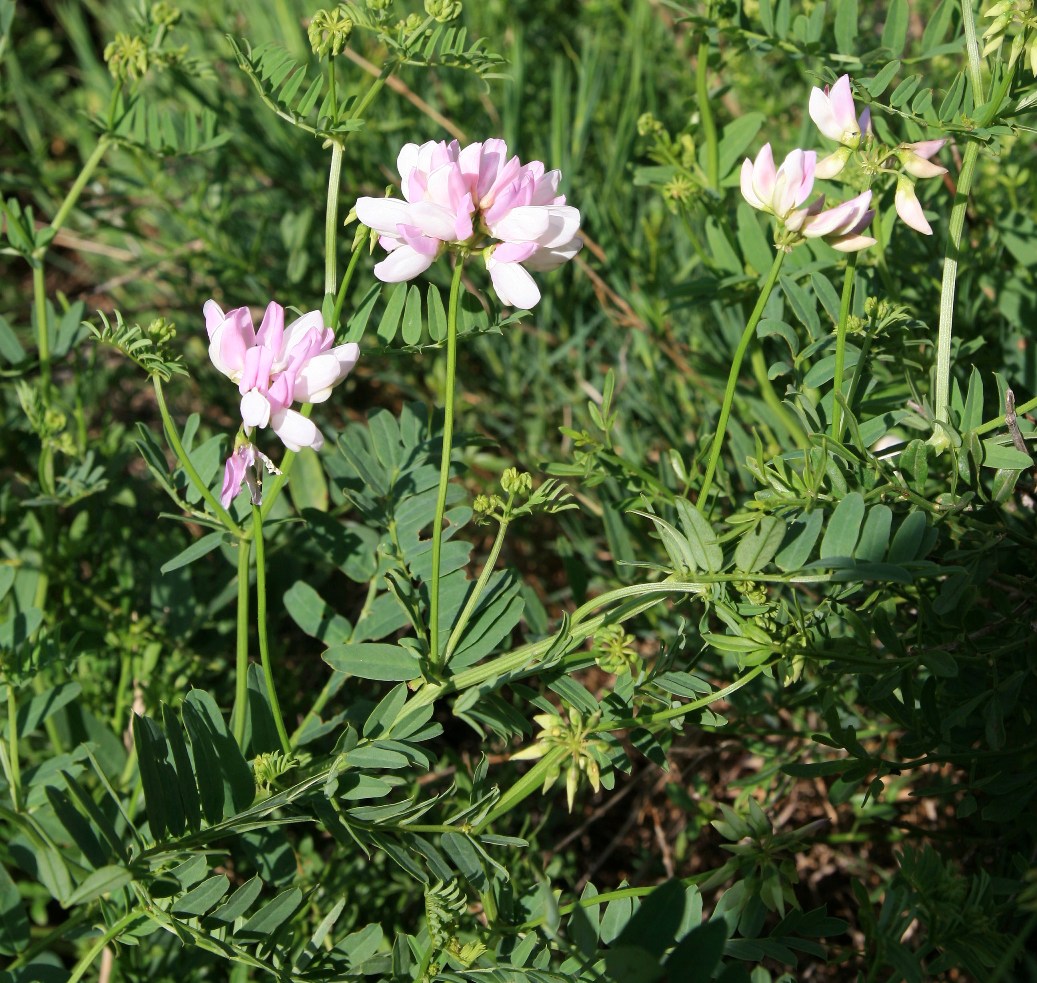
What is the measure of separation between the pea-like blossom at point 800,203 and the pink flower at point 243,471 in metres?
0.57

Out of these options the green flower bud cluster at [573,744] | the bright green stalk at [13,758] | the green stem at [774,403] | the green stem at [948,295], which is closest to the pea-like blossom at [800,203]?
the green stem at [948,295]

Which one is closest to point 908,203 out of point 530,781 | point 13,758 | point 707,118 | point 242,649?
point 707,118

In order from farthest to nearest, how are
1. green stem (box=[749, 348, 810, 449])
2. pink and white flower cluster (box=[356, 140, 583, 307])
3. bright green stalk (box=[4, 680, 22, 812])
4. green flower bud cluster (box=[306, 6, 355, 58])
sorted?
green stem (box=[749, 348, 810, 449]), bright green stalk (box=[4, 680, 22, 812]), green flower bud cluster (box=[306, 6, 355, 58]), pink and white flower cluster (box=[356, 140, 583, 307])

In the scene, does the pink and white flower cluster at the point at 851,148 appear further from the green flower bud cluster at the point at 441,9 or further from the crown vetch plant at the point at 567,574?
the green flower bud cluster at the point at 441,9

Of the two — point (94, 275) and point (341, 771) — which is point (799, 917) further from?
point (94, 275)

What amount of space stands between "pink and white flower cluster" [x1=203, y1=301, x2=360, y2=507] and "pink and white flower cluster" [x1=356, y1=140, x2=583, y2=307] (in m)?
0.10

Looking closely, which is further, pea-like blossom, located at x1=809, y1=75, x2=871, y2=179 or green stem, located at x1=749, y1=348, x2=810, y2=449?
green stem, located at x1=749, y1=348, x2=810, y2=449

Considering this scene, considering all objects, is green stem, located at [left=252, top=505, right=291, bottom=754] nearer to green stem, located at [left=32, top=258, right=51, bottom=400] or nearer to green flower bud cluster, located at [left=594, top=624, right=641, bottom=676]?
green flower bud cluster, located at [left=594, top=624, right=641, bottom=676]

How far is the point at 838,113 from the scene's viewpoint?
106 cm

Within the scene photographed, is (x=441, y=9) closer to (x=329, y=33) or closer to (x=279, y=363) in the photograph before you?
(x=329, y=33)

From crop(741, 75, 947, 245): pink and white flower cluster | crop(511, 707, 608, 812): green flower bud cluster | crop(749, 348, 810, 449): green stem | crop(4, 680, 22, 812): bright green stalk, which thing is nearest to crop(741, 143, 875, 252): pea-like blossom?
crop(741, 75, 947, 245): pink and white flower cluster

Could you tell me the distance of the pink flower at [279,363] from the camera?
0.95 m

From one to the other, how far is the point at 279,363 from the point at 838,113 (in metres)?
0.64

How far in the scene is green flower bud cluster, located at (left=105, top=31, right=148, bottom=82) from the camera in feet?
4.48
